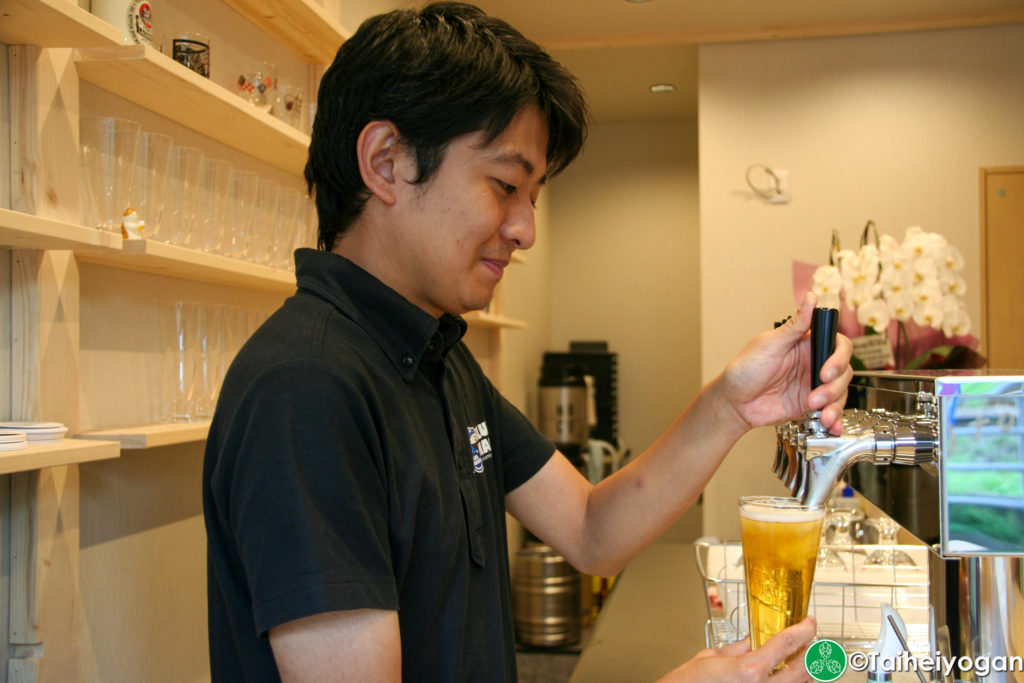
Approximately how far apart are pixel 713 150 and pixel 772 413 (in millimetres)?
3260

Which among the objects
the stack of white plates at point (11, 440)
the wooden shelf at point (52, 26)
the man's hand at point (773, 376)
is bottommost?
the stack of white plates at point (11, 440)

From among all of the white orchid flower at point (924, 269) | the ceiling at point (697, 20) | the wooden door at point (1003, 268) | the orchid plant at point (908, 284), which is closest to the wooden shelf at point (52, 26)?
the orchid plant at point (908, 284)

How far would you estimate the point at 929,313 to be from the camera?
2.41m

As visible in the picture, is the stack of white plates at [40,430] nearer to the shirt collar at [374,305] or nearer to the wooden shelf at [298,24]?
the shirt collar at [374,305]

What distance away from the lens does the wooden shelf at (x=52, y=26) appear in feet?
3.87

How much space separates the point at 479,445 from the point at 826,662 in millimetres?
481

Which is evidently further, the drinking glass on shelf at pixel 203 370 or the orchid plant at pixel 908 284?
the orchid plant at pixel 908 284

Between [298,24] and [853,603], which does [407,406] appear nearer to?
[853,603]

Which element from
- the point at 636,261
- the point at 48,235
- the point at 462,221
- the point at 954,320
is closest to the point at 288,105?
the point at 48,235

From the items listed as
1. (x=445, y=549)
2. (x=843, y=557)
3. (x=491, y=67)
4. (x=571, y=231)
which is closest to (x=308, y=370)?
(x=445, y=549)

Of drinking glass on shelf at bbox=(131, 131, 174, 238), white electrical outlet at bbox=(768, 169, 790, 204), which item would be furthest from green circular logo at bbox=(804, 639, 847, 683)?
white electrical outlet at bbox=(768, 169, 790, 204)

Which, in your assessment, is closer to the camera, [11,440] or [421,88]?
[421,88]

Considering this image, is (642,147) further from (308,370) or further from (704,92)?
(308,370)

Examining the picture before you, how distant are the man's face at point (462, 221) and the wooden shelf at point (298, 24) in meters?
1.19
